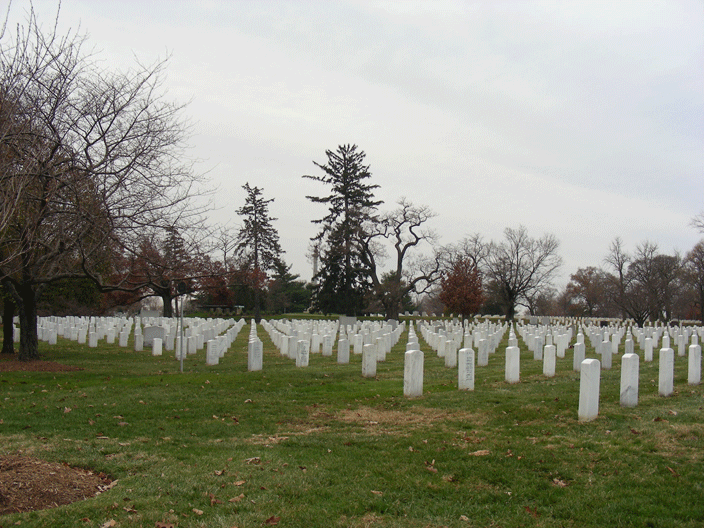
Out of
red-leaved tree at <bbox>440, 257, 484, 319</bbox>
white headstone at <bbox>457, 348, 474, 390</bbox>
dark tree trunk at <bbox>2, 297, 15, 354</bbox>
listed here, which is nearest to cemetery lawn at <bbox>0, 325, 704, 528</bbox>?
white headstone at <bbox>457, 348, 474, 390</bbox>

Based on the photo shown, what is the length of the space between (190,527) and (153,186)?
10058 millimetres

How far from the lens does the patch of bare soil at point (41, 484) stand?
489 centimetres

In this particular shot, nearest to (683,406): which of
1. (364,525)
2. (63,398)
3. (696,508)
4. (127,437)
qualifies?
(696,508)

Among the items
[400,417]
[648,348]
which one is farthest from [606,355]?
[400,417]

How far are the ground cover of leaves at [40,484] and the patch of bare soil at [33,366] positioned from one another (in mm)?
9327

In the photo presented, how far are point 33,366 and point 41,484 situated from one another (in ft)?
36.4

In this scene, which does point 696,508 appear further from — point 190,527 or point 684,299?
point 684,299

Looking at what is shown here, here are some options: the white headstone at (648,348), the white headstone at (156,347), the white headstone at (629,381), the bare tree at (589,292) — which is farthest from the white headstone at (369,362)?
the bare tree at (589,292)

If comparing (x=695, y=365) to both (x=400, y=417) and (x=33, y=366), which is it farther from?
(x=33, y=366)

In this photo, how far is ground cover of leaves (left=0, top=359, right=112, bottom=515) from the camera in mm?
4895

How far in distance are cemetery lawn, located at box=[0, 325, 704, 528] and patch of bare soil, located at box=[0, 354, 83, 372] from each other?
2.97 m

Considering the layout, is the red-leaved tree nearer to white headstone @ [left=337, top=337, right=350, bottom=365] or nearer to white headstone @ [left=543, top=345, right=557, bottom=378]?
white headstone @ [left=337, top=337, right=350, bottom=365]

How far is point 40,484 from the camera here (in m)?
5.28

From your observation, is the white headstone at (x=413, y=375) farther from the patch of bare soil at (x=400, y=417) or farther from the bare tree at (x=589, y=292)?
the bare tree at (x=589, y=292)
